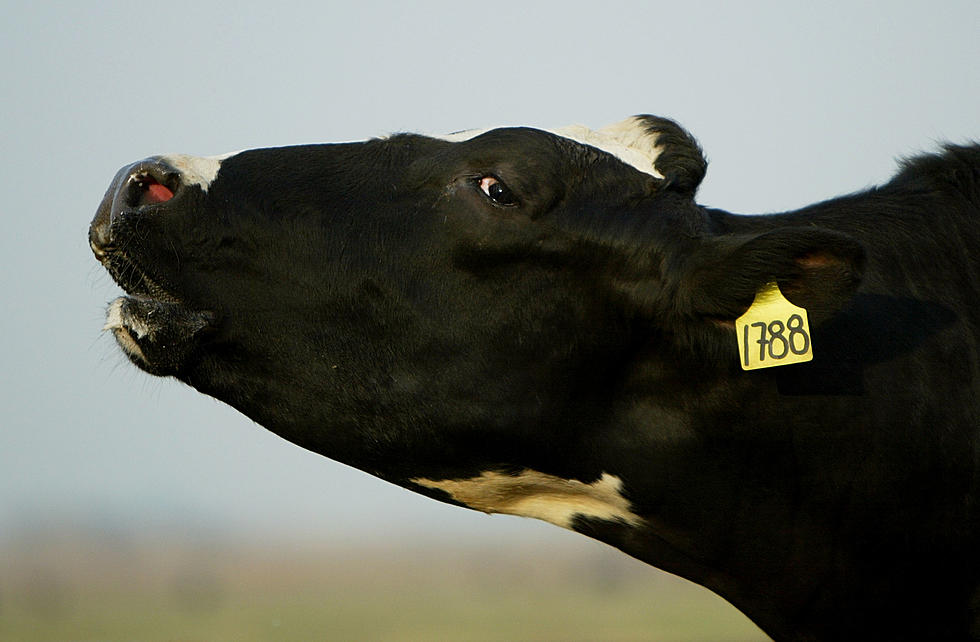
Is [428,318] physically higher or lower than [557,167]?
lower

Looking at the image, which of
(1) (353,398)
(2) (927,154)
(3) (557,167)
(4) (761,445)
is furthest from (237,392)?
(2) (927,154)

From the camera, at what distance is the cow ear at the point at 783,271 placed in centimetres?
421

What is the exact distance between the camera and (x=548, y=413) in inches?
179

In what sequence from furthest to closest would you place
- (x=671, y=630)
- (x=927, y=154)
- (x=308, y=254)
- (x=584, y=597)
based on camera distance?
1. (x=584, y=597)
2. (x=671, y=630)
3. (x=927, y=154)
4. (x=308, y=254)

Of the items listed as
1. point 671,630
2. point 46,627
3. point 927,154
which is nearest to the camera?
point 927,154

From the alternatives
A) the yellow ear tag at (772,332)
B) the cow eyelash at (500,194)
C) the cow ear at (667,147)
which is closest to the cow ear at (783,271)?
the yellow ear tag at (772,332)

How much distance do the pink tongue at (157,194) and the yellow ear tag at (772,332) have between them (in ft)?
6.49

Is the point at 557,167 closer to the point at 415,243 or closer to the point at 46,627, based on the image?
the point at 415,243

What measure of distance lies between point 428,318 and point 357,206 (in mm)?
471

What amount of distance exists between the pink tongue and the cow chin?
0.34m

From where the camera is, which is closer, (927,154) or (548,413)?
(548,413)

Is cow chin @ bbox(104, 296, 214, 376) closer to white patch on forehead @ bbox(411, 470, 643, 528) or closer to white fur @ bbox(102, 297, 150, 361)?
white fur @ bbox(102, 297, 150, 361)

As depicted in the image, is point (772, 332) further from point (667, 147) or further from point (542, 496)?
point (542, 496)

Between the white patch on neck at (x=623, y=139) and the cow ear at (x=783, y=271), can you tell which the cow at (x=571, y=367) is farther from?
the white patch on neck at (x=623, y=139)
